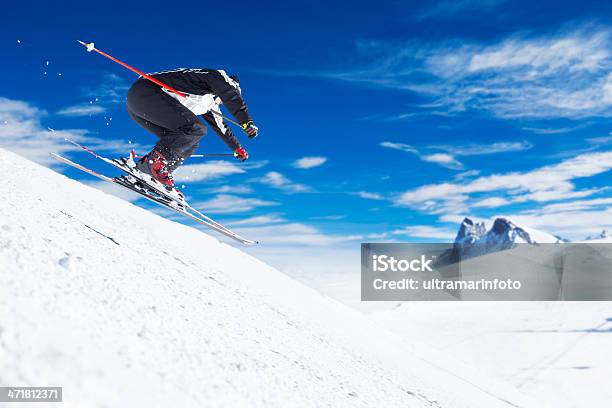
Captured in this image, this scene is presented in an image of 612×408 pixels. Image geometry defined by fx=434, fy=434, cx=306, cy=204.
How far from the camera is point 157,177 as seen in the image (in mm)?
8383

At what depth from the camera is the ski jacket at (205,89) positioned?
7586mm

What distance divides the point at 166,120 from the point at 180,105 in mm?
423

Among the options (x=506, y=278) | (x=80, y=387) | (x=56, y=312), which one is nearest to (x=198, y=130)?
(x=56, y=312)

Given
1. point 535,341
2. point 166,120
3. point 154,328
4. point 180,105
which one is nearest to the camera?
point 154,328

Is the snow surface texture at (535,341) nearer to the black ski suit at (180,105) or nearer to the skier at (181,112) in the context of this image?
the skier at (181,112)

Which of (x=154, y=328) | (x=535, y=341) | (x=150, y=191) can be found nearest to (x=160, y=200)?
(x=150, y=191)

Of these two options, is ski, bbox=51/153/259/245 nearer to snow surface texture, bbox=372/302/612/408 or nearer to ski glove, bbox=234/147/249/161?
ski glove, bbox=234/147/249/161

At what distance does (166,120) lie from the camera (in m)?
7.89

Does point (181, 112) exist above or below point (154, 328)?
above

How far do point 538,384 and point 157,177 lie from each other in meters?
44.6

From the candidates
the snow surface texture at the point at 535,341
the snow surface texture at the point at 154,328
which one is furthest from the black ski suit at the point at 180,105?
the snow surface texture at the point at 535,341

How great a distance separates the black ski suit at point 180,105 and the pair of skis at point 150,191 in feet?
2.19

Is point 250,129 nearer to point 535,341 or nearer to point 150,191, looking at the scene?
point 150,191

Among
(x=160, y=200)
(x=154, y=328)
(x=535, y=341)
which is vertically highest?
(x=160, y=200)
